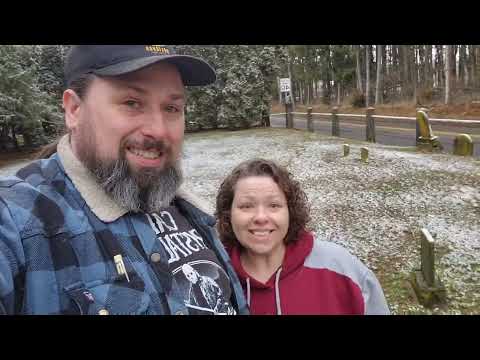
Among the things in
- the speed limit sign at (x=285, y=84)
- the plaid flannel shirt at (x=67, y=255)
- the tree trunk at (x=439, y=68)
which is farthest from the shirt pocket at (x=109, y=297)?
the tree trunk at (x=439, y=68)

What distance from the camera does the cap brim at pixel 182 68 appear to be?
1.17m

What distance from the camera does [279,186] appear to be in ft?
5.43

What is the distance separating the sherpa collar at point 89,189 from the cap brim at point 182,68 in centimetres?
33

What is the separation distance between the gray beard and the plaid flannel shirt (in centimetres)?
7

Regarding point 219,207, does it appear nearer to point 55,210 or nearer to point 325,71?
point 55,210

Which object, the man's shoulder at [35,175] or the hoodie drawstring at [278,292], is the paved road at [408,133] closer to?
the hoodie drawstring at [278,292]

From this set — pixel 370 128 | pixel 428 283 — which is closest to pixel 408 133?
pixel 370 128

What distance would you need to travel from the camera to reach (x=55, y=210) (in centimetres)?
107

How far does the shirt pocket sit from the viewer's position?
3.19ft

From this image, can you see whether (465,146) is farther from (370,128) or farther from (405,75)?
(405,75)

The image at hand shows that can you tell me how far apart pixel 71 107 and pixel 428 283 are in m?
3.63

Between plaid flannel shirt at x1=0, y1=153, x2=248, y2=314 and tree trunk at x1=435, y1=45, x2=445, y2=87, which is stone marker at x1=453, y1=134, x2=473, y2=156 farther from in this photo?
tree trunk at x1=435, y1=45, x2=445, y2=87
